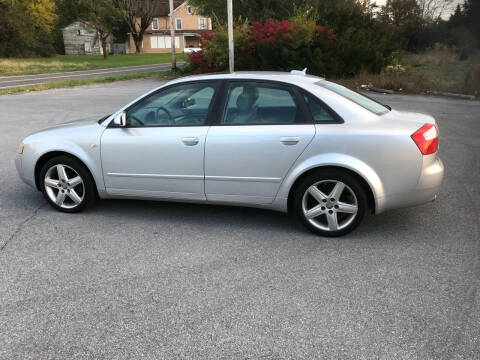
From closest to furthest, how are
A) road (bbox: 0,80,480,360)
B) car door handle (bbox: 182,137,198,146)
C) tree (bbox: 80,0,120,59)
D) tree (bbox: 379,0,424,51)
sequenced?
road (bbox: 0,80,480,360)
car door handle (bbox: 182,137,198,146)
tree (bbox: 379,0,424,51)
tree (bbox: 80,0,120,59)

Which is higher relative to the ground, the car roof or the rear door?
the car roof

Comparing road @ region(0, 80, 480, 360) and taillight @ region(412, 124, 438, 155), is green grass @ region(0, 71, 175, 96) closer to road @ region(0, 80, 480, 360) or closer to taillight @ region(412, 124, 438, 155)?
road @ region(0, 80, 480, 360)

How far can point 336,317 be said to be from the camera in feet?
10.4

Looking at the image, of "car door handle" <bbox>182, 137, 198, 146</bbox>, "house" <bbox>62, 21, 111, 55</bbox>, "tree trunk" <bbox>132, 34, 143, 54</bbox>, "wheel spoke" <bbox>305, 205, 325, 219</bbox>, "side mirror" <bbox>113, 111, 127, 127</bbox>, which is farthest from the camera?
"house" <bbox>62, 21, 111, 55</bbox>

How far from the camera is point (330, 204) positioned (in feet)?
14.4

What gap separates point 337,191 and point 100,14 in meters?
53.5

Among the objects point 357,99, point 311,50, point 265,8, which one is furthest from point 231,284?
point 265,8

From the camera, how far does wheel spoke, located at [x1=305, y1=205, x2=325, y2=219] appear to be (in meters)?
4.43

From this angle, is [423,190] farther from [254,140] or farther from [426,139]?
[254,140]

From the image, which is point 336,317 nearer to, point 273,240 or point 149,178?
point 273,240

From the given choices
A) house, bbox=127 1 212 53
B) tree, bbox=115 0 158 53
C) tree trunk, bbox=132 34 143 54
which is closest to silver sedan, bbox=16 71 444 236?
tree, bbox=115 0 158 53

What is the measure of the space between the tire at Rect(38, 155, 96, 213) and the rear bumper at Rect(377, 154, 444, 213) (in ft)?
10.3

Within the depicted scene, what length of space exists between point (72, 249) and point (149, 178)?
3.47 ft

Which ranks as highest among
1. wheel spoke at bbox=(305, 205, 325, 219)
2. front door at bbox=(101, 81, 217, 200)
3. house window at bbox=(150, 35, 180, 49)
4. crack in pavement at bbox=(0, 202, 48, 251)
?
front door at bbox=(101, 81, 217, 200)
